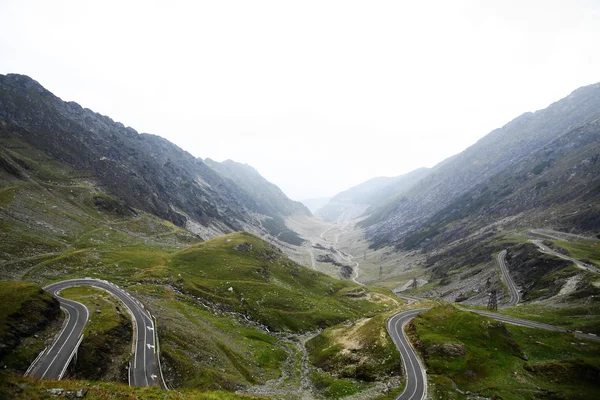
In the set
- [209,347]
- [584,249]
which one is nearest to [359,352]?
[209,347]

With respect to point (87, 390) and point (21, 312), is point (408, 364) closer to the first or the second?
point (87, 390)

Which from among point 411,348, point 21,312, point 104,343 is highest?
point 21,312

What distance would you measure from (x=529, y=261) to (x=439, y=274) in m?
62.1

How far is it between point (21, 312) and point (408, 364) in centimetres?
6618

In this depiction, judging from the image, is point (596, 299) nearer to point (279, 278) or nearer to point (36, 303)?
point (279, 278)

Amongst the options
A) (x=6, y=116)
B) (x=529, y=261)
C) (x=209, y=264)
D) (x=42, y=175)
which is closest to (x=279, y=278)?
(x=209, y=264)

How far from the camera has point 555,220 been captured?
640 ft

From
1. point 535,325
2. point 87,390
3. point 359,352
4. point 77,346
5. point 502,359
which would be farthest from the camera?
point 535,325

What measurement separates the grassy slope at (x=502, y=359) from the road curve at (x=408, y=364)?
188cm

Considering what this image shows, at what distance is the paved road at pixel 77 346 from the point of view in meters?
41.1

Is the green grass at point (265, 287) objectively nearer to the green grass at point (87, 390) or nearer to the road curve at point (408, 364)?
the road curve at point (408, 364)

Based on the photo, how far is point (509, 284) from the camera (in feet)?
441

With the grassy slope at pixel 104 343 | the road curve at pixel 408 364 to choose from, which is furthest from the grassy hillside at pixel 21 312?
the road curve at pixel 408 364

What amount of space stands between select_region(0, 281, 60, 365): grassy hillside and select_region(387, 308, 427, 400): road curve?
189ft
